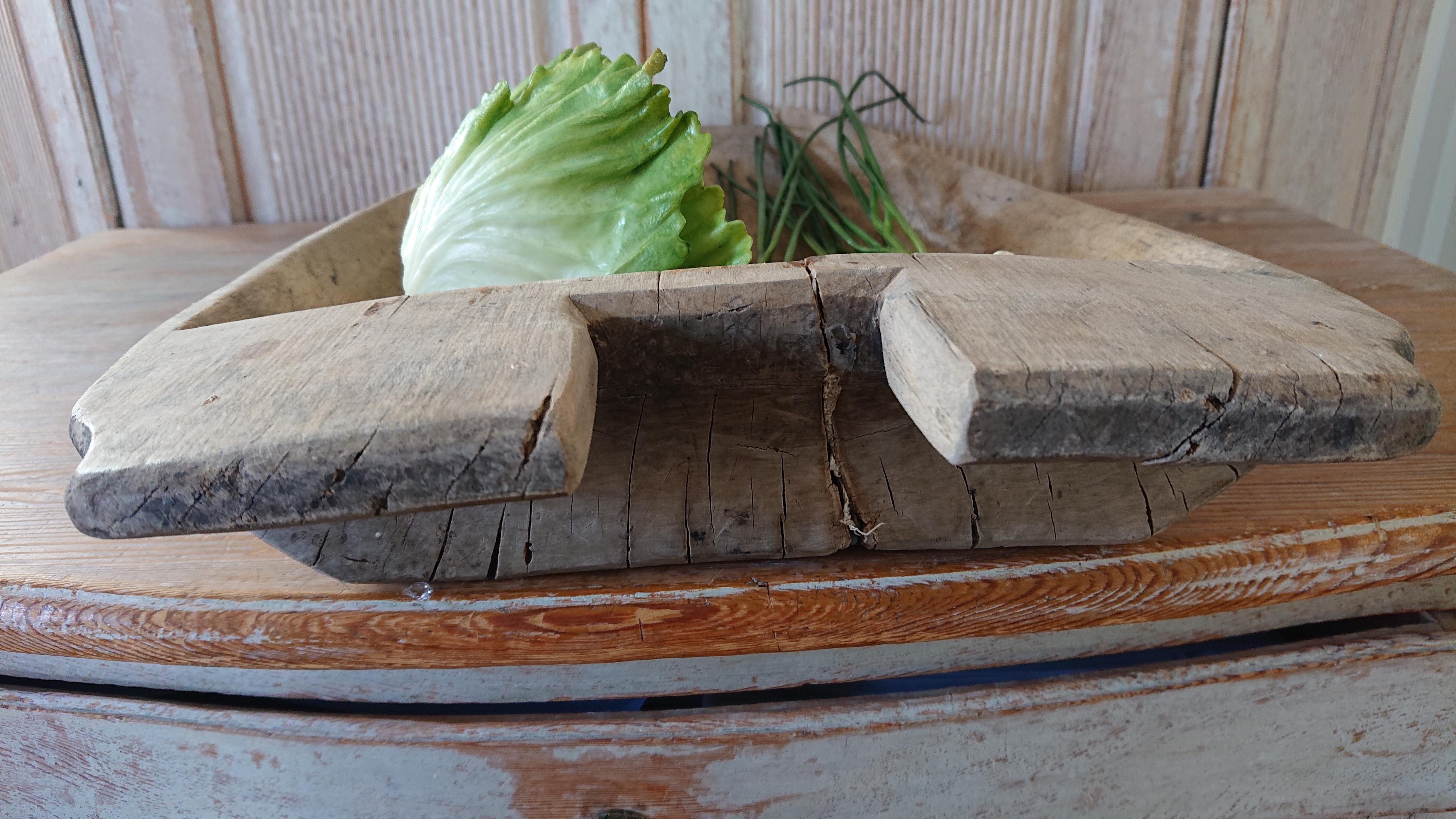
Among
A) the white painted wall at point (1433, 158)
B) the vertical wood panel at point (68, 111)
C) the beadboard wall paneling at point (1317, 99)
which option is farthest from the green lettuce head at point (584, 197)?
the white painted wall at point (1433, 158)

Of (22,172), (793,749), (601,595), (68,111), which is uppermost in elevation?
(68,111)

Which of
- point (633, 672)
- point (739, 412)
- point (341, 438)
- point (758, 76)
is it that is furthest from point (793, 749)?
point (758, 76)

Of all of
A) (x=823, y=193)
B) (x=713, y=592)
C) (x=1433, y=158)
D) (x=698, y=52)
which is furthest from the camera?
(x=1433, y=158)

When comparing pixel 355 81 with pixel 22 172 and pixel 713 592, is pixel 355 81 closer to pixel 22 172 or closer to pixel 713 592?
pixel 22 172

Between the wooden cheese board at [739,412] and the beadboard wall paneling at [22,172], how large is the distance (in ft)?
3.60

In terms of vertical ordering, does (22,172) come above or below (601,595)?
above

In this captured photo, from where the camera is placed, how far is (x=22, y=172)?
1.49m

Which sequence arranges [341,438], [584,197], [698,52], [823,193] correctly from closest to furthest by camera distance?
1. [341,438]
2. [584,197]
3. [823,193]
4. [698,52]

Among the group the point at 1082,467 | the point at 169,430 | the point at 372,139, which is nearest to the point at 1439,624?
the point at 1082,467

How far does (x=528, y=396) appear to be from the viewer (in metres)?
0.43

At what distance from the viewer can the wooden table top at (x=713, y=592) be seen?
0.54 meters

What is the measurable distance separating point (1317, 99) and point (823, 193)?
0.93 metres

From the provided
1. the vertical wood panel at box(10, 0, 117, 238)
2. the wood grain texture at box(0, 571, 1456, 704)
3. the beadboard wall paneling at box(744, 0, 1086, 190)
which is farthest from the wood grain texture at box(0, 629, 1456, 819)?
the vertical wood panel at box(10, 0, 117, 238)

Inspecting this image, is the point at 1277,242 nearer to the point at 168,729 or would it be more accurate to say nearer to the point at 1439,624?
the point at 1439,624
